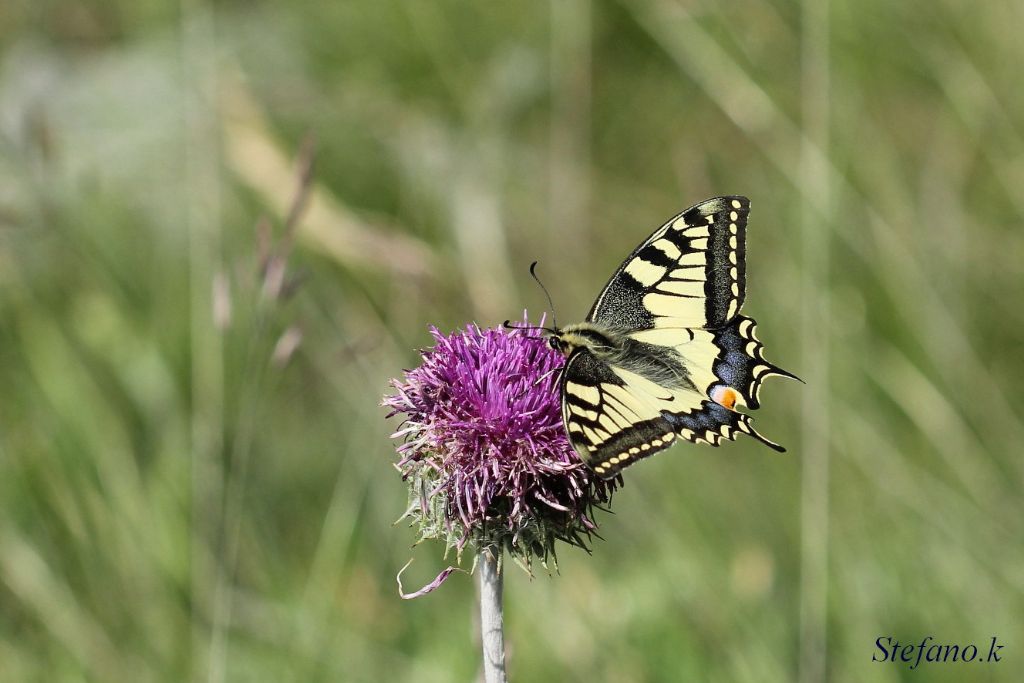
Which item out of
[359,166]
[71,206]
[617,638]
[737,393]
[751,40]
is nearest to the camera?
[737,393]

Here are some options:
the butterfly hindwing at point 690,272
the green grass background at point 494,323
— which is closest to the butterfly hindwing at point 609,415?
the butterfly hindwing at point 690,272

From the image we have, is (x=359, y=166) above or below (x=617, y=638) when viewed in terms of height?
above

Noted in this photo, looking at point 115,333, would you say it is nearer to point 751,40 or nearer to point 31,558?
point 31,558

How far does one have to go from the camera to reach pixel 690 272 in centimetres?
221

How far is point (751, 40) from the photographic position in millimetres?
3971

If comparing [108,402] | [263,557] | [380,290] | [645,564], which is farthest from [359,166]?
[645,564]

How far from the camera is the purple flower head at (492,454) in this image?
1.94 m

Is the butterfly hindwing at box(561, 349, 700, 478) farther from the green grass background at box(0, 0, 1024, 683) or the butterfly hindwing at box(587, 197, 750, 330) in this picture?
the green grass background at box(0, 0, 1024, 683)

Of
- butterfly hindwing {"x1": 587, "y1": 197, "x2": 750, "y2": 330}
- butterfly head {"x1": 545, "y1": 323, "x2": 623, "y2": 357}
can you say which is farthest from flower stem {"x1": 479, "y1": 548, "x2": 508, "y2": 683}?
butterfly hindwing {"x1": 587, "y1": 197, "x2": 750, "y2": 330}

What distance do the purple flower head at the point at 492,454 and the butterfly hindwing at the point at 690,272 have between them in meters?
0.28

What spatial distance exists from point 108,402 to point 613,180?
10.2 feet

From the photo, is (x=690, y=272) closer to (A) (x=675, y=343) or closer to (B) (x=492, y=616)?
(A) (x=675, y=343)

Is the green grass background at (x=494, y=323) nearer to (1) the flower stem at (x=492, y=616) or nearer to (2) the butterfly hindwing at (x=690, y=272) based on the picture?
(2) the butterfly hindwing at (x=690, y=272)

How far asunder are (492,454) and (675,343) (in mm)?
516
